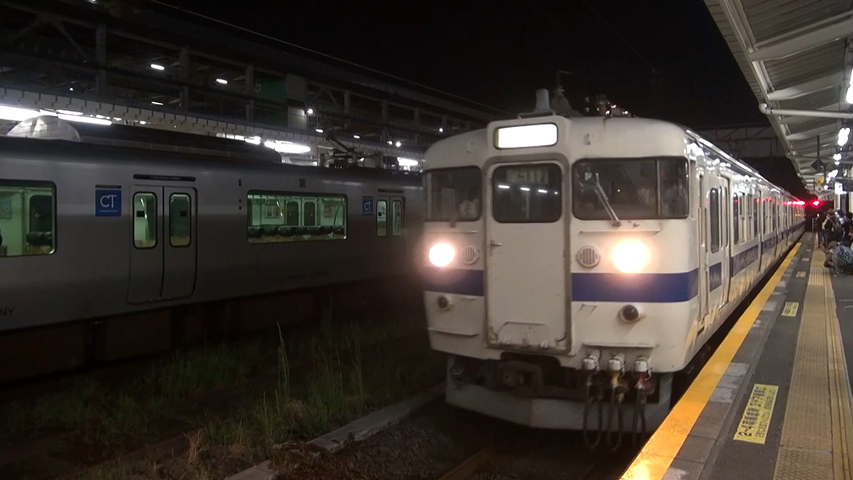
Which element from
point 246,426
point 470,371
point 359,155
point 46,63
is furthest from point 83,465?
point 46,63

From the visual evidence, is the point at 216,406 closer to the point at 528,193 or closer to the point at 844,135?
the point at 528,193

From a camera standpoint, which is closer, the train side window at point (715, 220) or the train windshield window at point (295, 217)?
the train side window at point (715, 220)

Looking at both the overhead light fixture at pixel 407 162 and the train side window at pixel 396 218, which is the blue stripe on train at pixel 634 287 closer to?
the train side window at pixel 396 218

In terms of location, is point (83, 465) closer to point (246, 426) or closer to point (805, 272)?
point (246, 426)

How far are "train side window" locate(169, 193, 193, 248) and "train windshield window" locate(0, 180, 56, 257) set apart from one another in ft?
4.92

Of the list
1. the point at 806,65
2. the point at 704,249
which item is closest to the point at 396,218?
the point at 806,65

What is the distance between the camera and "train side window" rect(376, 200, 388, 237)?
12.1 meters

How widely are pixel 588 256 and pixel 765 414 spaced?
5.16ft

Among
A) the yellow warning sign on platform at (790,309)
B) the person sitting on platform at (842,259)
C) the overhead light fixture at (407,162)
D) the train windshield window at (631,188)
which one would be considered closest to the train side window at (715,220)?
the train windshield window at (631,188)

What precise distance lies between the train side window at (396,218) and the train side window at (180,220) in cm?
446

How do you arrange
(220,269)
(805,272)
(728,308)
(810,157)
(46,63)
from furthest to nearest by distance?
(810,157) < (805,272) < (46,63) < (220,269) < (728,308)

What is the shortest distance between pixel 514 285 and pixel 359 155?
7750 millimetres

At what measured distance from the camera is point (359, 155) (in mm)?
12547

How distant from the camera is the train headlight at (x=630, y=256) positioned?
4.85 metres
